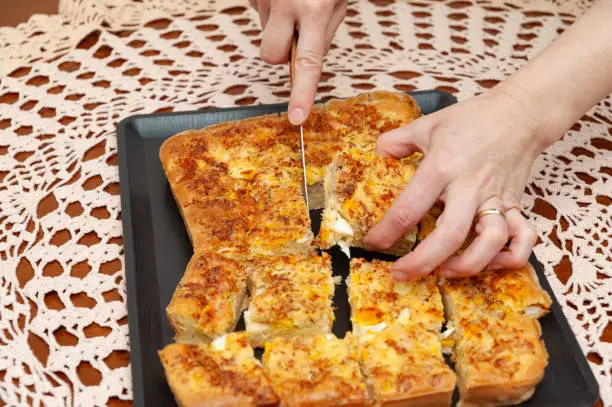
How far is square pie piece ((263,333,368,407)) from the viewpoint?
2387 millimetres

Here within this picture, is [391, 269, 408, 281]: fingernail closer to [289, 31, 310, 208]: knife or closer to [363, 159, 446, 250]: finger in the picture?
[363, 159, 446, 250]: finger

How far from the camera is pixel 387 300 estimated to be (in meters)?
2.73

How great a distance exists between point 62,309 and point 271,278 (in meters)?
0.84

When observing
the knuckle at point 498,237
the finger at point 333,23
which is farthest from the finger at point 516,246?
the finger at point 333,23

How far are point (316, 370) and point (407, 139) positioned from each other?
1022 mm

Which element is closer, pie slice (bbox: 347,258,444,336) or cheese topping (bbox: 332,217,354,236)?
pie slice (bbox: 347,258,444,336)

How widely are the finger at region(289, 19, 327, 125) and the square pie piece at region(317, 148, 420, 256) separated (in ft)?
0.97

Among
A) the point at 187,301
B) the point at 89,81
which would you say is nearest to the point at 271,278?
the point at 187,301

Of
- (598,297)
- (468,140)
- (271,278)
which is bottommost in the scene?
(598,297)

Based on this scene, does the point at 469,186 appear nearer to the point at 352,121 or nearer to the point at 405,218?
the point at 405,218

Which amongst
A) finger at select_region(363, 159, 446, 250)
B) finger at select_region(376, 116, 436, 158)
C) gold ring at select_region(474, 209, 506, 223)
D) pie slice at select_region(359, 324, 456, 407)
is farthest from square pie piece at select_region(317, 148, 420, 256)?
pie slice at select_region(359, 324, 456, 407)

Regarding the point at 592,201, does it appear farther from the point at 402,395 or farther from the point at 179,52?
the point at 179,52

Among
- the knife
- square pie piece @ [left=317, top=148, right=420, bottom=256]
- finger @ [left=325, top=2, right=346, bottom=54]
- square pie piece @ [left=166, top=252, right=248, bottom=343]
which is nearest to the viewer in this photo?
square pie piece @ [left=166, top=252, right=248, bottom=343]

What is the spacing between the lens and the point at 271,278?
9.20 feet
